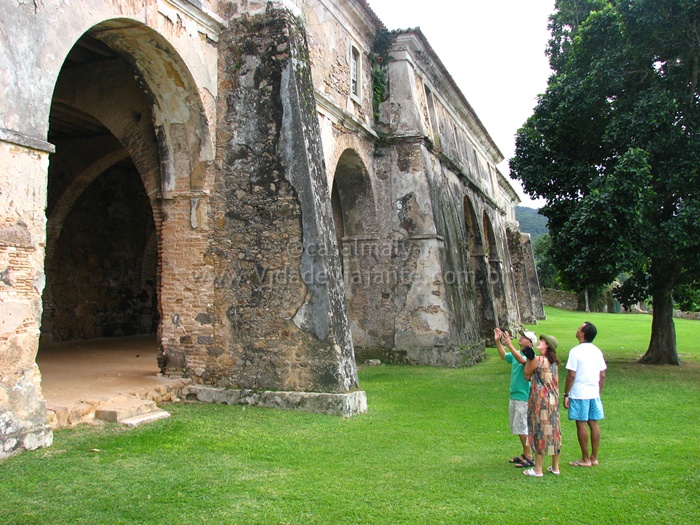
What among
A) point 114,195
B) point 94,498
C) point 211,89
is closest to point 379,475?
point 94,498

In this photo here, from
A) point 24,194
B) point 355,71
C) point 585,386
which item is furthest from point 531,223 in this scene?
point 24,194

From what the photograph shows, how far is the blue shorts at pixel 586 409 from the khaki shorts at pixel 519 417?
457mm

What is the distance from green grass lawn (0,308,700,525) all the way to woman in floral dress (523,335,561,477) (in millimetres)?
243

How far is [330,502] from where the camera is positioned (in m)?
4.70

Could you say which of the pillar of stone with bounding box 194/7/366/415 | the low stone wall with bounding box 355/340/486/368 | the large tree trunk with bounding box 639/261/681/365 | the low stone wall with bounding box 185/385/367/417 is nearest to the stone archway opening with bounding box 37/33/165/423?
the low stone wall with bounding box 185/385/367/417

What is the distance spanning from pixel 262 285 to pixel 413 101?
7.85m

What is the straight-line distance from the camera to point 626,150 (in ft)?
40.5

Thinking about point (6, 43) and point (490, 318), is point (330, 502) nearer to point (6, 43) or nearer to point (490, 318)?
point (6, 43)

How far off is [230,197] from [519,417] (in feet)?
15.6

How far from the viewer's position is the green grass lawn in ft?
14.7

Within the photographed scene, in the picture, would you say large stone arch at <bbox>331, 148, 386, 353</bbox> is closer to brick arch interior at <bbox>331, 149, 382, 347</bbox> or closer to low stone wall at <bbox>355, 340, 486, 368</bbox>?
brick arch interior at <bbox>331, 149, 382, 347</bbox>

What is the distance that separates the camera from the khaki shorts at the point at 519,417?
5543 mm

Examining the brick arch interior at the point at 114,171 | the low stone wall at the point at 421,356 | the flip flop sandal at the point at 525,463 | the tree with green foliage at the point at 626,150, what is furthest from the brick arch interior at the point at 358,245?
the flip flop sandal at the point at 525,463

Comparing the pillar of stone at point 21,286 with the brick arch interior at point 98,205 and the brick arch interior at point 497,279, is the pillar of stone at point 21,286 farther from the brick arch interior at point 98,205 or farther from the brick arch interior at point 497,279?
the brick arch interior at point 497,279
